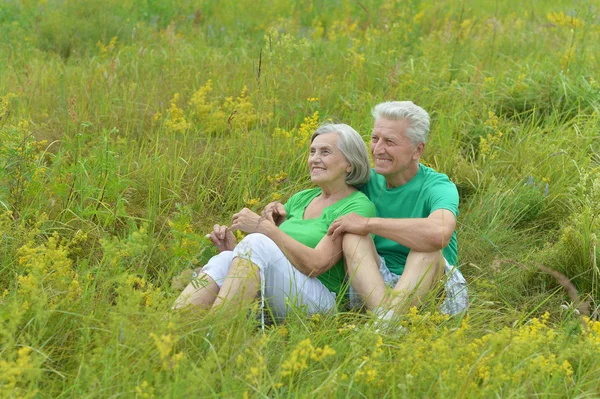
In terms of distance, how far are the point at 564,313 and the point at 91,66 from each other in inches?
169

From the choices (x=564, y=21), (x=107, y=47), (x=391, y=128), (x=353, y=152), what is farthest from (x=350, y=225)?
(x=564, y=21)

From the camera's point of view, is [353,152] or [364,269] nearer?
[364,269]

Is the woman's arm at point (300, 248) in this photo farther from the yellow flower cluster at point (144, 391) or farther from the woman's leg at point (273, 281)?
the yellow flower cluster at point (144, 391)

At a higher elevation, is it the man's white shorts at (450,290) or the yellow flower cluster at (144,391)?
the yellow flower cluster at (144,391)

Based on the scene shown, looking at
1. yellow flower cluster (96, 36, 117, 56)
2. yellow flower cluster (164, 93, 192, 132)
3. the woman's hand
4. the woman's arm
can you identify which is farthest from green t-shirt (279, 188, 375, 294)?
yellow flower cluster (96, 36, 117, 56)

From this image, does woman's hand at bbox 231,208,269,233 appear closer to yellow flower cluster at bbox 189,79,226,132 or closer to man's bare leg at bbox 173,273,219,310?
man's bare leg at bbox 173,273,219,310

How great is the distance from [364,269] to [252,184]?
4.98ft

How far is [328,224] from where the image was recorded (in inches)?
173

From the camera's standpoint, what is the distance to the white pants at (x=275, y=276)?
3.90 m

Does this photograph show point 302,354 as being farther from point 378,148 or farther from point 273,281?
point 378,148

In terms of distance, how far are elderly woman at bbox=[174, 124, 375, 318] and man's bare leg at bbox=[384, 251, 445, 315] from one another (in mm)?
324

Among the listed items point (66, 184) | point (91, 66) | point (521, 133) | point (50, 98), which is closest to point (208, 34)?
point (91, 66)

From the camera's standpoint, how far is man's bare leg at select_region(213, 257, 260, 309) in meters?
3.63

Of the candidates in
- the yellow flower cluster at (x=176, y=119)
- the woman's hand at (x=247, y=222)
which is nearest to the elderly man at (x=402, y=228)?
the woman's hand at (x=247, y=222)
